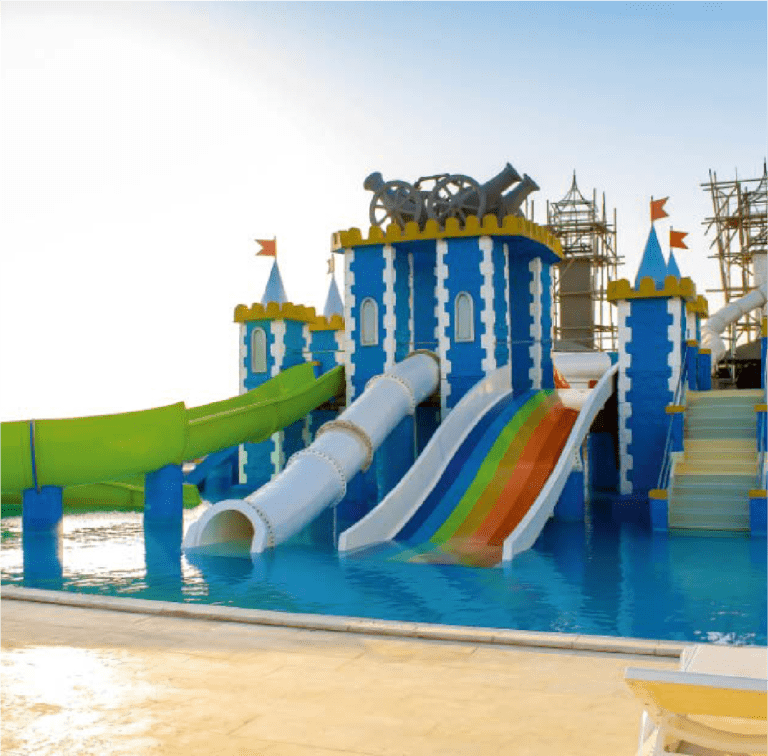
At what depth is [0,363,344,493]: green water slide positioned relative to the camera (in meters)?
15.4

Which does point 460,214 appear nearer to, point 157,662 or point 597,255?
point 157,662

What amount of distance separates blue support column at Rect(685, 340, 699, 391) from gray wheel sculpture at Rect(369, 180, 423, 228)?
586 cm

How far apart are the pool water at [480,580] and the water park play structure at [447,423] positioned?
643 mm

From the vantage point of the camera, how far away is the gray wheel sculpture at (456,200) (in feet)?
63.7

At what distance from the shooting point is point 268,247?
82.4 ft

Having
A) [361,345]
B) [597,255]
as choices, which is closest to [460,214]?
[361,345]

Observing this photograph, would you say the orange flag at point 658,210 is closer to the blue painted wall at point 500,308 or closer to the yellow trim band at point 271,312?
the blue painted wall at point 500,308

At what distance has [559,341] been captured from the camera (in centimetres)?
3350

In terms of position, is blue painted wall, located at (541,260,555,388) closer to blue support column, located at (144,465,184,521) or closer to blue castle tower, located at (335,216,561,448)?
blue castle tower, located at (335,216,561,448)

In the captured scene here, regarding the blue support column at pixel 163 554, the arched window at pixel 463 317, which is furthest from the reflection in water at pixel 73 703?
the arched window at pixel 463 317

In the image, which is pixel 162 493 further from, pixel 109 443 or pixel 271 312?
pixel 271 312

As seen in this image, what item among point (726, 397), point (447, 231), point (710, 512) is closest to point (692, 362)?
point (726, 397)

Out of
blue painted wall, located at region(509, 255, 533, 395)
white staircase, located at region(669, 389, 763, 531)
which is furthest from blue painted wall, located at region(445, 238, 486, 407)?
white staircase, located at region(669, 389, 763, 531)

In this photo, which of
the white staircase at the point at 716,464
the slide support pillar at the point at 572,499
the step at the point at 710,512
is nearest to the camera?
the step at the point at 710,512
